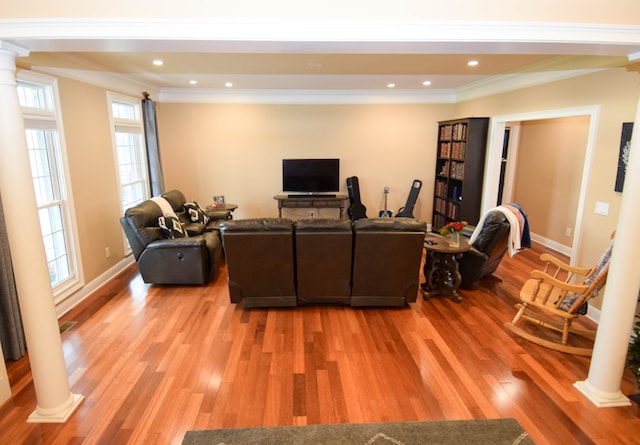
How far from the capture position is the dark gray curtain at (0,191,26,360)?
2.74 meters

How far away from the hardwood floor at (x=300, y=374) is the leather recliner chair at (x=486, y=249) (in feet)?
1.56

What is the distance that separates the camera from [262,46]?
198 centimetres

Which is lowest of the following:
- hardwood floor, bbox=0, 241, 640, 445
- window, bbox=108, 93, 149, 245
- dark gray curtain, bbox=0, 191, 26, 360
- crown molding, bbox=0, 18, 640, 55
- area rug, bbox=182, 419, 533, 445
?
area rug, bbox=182, 419, 533, 445

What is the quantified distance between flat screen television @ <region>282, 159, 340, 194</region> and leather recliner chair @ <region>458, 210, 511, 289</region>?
325 cm

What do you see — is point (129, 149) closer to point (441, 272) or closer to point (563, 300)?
point (441, 272)

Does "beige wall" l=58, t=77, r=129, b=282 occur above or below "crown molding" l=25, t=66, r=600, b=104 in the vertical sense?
below

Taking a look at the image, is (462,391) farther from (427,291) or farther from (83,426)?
(83,426)

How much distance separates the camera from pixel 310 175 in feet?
22.7

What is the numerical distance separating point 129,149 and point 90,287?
2394mm

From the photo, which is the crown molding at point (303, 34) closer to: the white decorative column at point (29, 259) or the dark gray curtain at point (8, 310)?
the white decorative column at point (29, 259)

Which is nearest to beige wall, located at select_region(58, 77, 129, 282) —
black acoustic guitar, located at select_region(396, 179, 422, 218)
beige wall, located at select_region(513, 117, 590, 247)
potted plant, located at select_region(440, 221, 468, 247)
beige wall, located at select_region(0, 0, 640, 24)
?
beige wall, located at select_region(0, 0, 640, 24)

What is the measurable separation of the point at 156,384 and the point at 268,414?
0.94 metres

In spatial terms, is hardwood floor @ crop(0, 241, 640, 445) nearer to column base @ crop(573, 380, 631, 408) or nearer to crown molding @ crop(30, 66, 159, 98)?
column base @ crop(573, 380, 631, 408)

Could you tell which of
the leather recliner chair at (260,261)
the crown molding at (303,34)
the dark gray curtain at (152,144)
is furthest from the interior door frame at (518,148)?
the dark gray curtain at (152,144)
